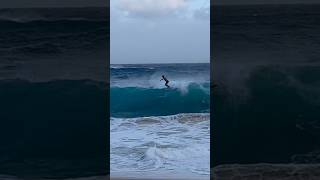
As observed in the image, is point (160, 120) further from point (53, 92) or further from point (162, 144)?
point (53, 92)

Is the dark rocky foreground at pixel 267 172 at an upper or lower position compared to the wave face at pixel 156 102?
lower

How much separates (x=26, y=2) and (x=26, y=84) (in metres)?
0.79

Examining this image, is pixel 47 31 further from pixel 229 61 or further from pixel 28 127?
pixel 229 61

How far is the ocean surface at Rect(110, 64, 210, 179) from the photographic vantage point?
6.54m

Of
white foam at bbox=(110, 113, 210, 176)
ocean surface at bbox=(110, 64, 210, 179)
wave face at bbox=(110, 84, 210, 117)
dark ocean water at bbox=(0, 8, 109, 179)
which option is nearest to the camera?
dark ocean water at bbox=(0, 8, 109, 179)

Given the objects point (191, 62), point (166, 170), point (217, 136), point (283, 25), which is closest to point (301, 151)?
point (217, 136)

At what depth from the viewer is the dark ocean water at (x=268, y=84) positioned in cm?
466

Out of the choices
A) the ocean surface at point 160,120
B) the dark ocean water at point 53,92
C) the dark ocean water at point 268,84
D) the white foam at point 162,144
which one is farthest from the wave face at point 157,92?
the dark ocean water at point 268,84

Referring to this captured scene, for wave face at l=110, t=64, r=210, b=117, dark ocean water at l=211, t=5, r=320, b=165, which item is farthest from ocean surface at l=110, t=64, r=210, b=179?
dark ocean water at l=211, t=5, r=320, b=165

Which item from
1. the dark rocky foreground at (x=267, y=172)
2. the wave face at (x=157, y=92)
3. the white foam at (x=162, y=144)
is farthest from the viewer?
the wave face at (x=157, y=92)

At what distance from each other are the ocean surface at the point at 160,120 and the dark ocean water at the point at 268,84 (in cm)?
131

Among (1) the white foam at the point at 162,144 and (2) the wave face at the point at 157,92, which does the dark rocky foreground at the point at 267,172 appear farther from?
(2) the wave face at the point at 157,92

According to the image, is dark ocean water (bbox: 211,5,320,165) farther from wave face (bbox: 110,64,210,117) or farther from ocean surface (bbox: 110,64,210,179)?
wave face (bbox: 110,64,210,117)

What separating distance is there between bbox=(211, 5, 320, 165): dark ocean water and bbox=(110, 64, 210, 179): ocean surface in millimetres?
1312
